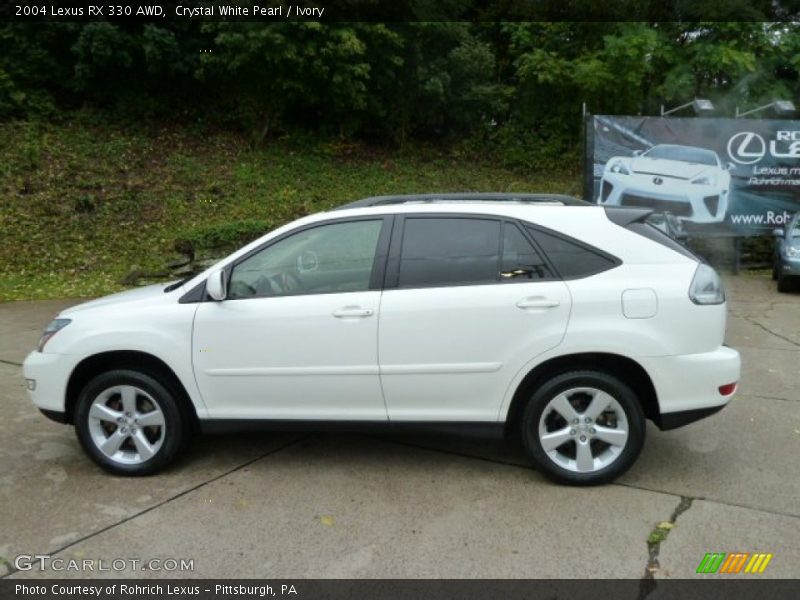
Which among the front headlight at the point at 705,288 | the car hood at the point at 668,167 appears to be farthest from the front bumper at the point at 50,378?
the car hood at the point at 668,167

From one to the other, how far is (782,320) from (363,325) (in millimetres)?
7490

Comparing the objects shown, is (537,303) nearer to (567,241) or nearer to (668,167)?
(567,241)

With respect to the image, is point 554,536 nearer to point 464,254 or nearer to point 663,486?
point 663,486

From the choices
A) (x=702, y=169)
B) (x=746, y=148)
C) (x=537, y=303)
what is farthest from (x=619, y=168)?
(x=537, y=303)

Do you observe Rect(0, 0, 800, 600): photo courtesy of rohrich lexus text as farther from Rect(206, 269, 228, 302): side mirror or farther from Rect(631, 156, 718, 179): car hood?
Rect(631, 156, 718, 179): car hood

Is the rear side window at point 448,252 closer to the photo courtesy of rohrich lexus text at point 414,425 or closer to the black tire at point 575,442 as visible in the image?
the photo courtesy of rohrich lexus text at point 414,425

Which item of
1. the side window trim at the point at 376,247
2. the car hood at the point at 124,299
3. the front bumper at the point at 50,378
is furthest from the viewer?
the car hood at the point at 124,299

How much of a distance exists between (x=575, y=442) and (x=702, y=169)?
11.9m

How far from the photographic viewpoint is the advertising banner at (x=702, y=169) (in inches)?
556

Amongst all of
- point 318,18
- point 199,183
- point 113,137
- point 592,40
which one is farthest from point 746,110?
point 113,137

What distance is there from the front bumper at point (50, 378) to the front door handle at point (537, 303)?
2.62 m

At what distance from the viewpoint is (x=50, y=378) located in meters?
4.32

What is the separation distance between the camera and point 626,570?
3.29 m

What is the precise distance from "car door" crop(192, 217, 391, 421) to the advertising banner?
10.8m
